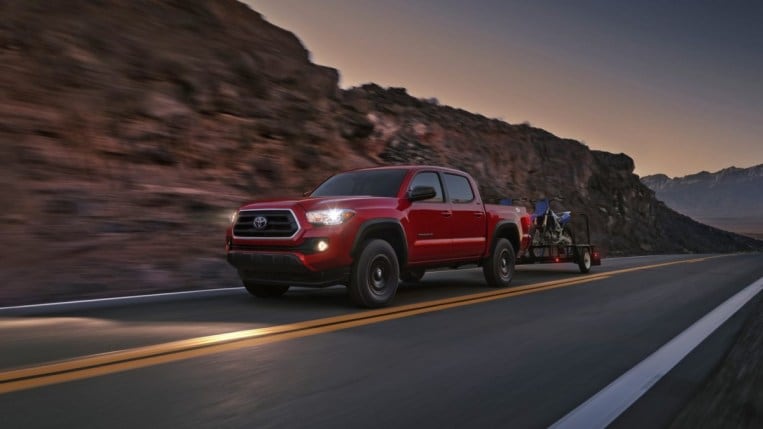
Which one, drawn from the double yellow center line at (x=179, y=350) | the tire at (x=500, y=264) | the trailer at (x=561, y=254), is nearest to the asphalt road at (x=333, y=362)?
the double yellow center line at (x=179, y=350)

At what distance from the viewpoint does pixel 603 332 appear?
6.13 m

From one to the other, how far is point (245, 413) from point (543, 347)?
115 inches

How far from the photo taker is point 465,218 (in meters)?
9.50

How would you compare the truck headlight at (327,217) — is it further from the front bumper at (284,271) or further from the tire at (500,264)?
the tire at (500,264)

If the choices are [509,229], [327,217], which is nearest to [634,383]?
[327,217]

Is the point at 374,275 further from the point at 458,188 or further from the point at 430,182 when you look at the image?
the point at 458,188

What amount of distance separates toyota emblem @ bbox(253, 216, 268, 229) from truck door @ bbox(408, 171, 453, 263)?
6.37 feet

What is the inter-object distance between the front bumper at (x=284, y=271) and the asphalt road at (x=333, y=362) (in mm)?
344

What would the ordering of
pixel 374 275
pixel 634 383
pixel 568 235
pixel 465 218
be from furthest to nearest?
pixel 568 235
pixel 465 218
pixel 374 275
pixel 634 383

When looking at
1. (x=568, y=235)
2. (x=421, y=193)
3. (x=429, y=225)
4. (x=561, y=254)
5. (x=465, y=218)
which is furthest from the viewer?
(x=568, y=235)

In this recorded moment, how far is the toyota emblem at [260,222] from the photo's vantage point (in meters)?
7.48

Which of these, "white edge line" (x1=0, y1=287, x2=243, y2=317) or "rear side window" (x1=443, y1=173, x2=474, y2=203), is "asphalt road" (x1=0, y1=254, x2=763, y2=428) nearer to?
"white edge line" (x1=0, y1=287, x2=243, y2=317)

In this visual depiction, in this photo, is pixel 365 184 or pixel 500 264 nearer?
pixel 365 184

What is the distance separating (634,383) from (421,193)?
433 cm
